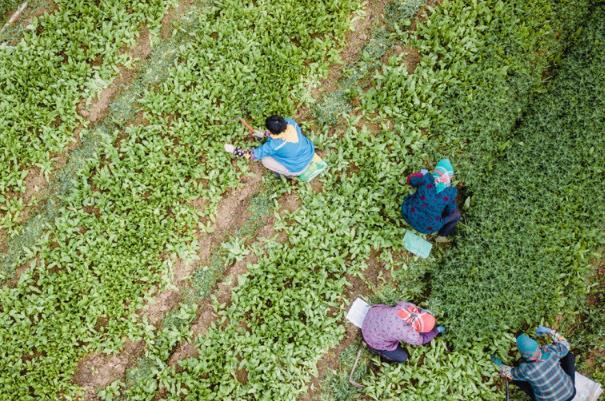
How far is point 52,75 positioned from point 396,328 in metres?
5.90

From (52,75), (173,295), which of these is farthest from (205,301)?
(52,75)

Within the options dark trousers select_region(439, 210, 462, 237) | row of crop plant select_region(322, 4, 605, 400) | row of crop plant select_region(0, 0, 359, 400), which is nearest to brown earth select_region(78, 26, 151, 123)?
row of crop plant select_region(0, 0, 359, 400)

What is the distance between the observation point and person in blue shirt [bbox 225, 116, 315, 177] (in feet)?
20.9

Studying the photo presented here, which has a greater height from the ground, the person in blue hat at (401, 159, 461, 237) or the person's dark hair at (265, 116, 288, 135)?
the person's dark hair at (265, 116, 288, 135)

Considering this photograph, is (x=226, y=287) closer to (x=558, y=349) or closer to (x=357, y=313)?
(x=357, y=313)

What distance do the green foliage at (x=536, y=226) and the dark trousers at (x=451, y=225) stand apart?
229mm

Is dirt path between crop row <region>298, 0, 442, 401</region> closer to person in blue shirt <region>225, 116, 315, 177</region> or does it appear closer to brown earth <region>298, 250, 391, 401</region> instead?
brown earth <region>298, 250, 391, 401</region>

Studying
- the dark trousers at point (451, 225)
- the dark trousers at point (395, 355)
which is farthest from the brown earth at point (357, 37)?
the dark trousers at point (395, 355)

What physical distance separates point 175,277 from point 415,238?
3.38 meters

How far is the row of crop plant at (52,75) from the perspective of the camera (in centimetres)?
699

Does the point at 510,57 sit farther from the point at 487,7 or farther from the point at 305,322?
the point at 305,322

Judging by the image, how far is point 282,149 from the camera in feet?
21.0

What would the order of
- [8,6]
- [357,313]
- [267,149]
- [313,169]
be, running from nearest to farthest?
[267,149], [357,313], [313,169], [8,6]

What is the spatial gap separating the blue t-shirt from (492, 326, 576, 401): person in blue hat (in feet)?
12.0
